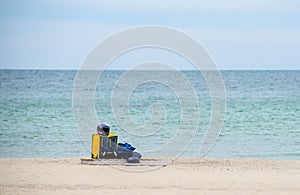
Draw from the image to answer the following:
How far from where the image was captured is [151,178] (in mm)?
11539

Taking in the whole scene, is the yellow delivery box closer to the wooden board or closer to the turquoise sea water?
→ the wooden board

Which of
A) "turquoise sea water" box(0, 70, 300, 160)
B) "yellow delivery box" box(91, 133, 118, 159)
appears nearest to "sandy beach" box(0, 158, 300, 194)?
"yellow delivery box" box(91, 133, 118, 159)

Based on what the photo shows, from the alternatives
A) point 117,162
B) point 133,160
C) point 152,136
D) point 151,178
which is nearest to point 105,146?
point 117,162

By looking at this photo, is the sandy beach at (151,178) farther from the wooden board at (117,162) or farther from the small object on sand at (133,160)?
the small object on sand at (133,160)

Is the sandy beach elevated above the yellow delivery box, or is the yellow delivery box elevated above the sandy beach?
the yellow delivery box

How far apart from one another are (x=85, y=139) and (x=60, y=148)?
5.53ft

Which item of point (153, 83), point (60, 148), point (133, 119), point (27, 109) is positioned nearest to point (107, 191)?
point (60, 148)

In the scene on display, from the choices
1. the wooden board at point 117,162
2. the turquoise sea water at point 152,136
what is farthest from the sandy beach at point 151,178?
the turquoise sea water at point 152,136

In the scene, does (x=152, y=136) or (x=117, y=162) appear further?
(x=152, y=136)

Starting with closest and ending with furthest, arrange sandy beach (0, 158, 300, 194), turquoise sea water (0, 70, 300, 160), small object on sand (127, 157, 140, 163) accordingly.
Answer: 1. sandy beach (0, 158, 300, 194)
2. small object on sand (127, 157, 140, 163)
3. turquoise sea water (0, 70, 300, 160)

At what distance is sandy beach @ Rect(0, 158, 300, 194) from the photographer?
34.3 feet

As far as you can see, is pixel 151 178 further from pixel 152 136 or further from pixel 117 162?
pixel 152 136

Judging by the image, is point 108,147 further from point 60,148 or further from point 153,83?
point 153,83

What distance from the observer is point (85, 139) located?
62.0ft
